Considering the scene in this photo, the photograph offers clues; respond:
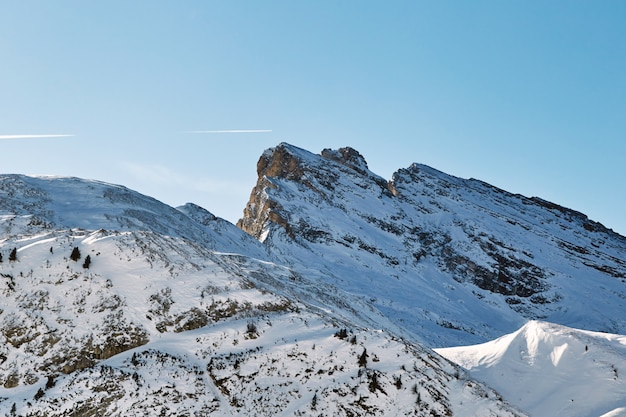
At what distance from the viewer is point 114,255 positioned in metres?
21.0

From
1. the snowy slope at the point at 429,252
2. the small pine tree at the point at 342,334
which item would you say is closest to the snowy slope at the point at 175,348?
the small pine tree at the point at 342,334

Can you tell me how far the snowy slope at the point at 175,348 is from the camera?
14352 mm

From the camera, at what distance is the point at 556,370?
19.2 m

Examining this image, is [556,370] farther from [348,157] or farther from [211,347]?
[348,157]

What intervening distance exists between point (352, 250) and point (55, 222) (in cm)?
3771

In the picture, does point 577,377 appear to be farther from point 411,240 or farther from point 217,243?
point 411,240

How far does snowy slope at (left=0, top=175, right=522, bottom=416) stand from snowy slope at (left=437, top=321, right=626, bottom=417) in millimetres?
2614

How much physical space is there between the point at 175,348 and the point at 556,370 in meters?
16.3

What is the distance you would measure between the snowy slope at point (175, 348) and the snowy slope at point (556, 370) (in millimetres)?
2614

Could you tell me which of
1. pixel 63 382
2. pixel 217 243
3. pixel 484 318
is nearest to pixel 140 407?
pixel 63 382

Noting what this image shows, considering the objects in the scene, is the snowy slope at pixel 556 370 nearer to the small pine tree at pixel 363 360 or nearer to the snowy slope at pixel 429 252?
the small pine tree at pixel 363 360

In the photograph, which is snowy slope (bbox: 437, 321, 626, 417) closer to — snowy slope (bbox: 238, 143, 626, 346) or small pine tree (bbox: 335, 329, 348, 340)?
small pine tree (bbox: 335, 329, 348, 340)

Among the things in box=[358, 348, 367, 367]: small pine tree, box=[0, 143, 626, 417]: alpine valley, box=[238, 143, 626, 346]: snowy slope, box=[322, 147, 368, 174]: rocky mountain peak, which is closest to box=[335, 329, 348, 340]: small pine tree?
box=[0, 143, 626, 417]: alpine valley

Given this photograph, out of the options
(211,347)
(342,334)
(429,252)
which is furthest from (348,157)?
(211,347)
